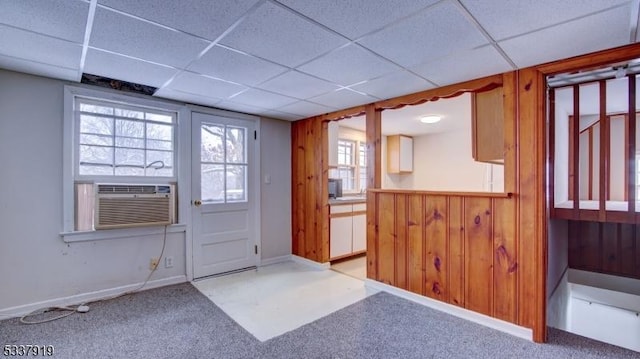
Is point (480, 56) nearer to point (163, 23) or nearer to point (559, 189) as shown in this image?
point (163, 23)

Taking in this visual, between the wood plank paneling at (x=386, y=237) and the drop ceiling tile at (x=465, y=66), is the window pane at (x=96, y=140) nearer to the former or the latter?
the wood plank paneling at (x=386, y=237)

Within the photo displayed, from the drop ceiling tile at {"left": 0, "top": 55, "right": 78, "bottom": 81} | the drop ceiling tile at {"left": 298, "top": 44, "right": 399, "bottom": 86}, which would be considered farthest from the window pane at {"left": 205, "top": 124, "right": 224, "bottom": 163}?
the drop ceiling tile at {"left": 298, "top": 44, "right": 399, "bottom": 86}

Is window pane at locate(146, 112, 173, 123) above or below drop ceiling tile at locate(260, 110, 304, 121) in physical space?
below

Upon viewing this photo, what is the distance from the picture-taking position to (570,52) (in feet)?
6.69

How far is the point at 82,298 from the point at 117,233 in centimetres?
64

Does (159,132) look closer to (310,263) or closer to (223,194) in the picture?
(223,194)

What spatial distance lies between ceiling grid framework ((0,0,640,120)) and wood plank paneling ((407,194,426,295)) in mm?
1159

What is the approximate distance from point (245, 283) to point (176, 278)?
780mm

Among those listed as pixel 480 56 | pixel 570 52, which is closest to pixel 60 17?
pixel 480 56

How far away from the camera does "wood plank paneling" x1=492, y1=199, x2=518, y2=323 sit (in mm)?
2391

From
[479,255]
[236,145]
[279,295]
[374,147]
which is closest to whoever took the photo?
[479,255]

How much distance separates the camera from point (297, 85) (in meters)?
2.80

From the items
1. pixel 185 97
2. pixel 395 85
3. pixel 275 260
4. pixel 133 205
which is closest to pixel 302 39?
pixel 395 85

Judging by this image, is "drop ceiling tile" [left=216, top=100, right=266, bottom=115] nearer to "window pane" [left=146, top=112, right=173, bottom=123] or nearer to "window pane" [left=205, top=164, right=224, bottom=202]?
"window pane" [left=146, top=112, right=173, bottom=123]
